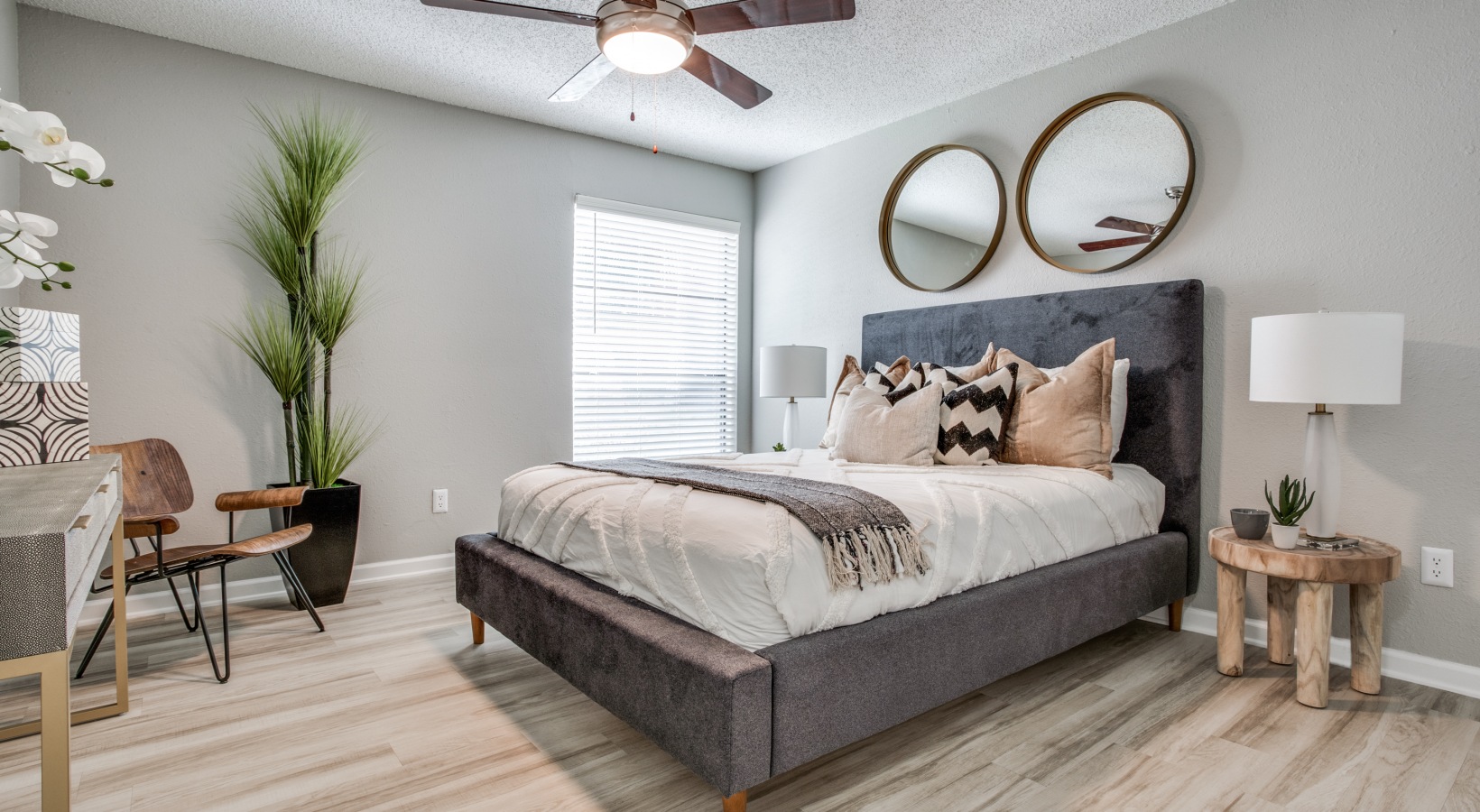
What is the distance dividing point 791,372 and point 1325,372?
93.1 inches

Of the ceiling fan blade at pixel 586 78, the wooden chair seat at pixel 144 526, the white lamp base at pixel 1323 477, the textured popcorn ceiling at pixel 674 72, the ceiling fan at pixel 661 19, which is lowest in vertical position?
the wooden chair seat at pixel 144 526

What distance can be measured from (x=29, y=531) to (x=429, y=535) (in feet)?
10.7

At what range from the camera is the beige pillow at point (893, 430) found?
286 cm

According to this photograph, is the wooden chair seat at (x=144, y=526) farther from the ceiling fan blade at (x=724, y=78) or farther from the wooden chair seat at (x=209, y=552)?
the ceiling fan blade at (x=724, y=78)

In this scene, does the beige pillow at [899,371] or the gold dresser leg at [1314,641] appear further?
the beige pillow at [899,371]

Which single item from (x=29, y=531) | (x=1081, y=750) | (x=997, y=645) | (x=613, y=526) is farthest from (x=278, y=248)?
(x=1081, y=750)

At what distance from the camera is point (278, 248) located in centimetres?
317

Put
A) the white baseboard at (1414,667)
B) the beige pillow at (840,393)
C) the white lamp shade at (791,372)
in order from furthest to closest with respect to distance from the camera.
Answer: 1. the white lamp shade at (791,372)
2. the beige pillow at (840,393)
3. the white baseboard at (1414,667)

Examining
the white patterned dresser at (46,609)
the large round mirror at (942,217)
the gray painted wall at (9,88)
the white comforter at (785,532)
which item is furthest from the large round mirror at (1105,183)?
the gray painted wall at (9,88)

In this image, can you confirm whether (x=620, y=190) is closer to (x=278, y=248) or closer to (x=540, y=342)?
(x=540, y=342)

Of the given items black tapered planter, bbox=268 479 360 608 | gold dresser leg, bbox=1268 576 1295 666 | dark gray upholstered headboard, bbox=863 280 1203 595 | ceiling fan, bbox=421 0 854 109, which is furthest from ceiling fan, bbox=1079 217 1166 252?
black tapered planter, bbox=268 479 360 608

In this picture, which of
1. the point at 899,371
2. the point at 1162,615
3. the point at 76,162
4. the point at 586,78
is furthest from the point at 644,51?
the point at 1162,615

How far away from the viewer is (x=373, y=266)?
359 cm

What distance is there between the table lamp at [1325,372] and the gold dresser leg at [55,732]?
9.05 ft
